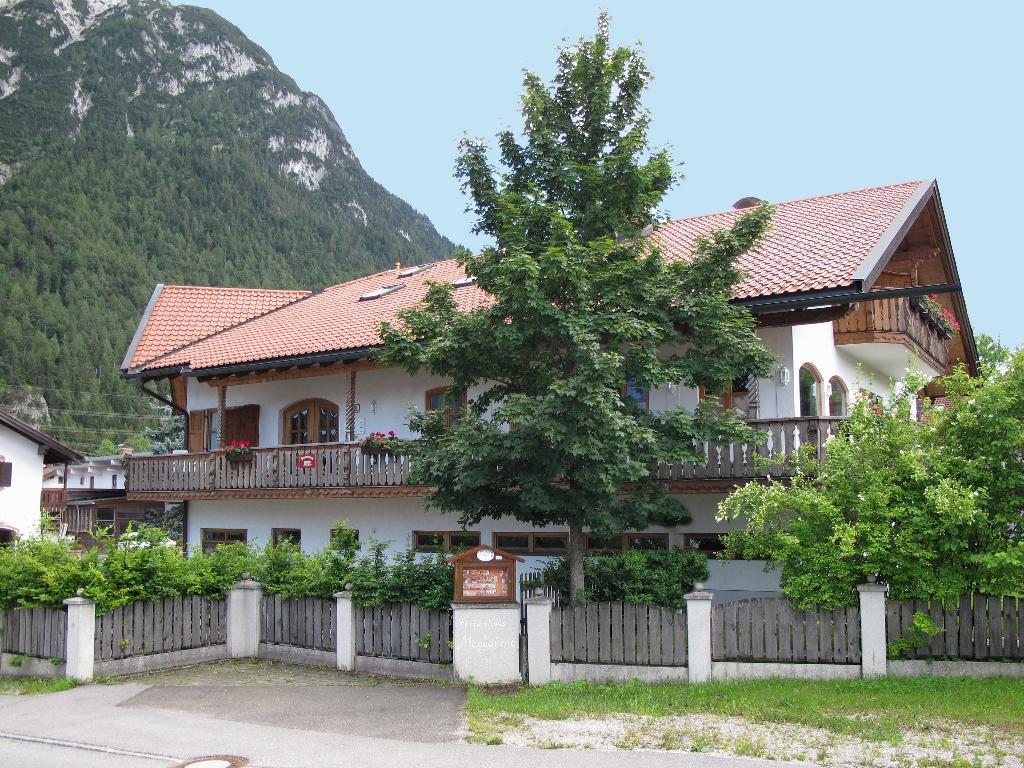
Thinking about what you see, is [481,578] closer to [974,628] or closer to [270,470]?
[974,628]

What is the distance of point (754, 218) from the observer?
13.9 meters

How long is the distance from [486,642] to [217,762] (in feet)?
13.7

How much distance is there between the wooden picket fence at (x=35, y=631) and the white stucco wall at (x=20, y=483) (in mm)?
16919

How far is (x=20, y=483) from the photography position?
31391 mm

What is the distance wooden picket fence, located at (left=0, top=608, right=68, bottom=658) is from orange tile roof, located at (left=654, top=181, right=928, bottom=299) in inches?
412

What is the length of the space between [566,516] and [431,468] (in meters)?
1.97

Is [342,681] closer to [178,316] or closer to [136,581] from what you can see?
[136,581]

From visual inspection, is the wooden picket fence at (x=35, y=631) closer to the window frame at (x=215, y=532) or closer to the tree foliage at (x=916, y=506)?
the window frame at (x=215, y=532)

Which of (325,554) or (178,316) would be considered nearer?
(325,554)

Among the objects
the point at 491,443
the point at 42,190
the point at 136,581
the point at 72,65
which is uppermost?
the point at 72,65

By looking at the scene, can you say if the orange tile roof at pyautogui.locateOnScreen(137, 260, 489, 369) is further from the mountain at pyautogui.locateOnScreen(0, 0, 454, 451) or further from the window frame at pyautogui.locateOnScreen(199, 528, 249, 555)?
the mountain at pyautogui.locateOnScreen(0, 0, 454, 451)

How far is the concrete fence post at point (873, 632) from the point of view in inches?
477

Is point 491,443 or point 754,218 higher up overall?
point 754,218

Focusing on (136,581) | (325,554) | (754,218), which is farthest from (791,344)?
(136,581)
